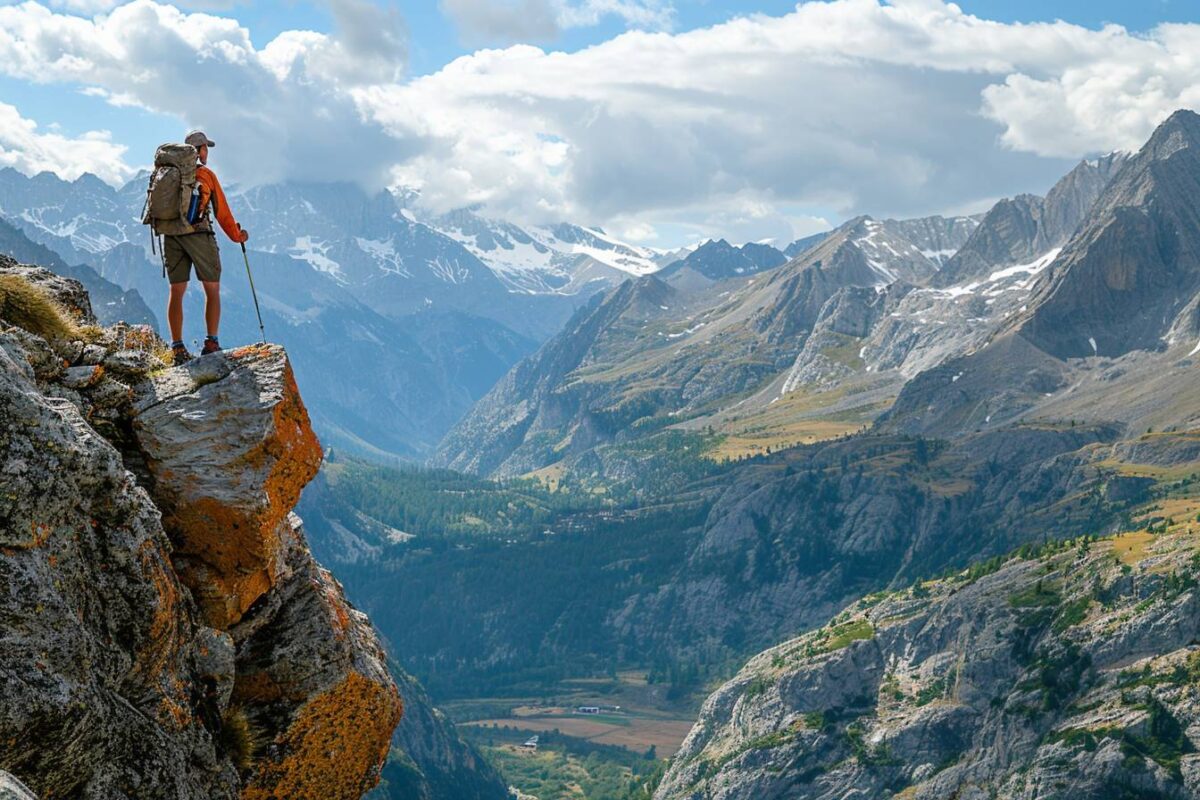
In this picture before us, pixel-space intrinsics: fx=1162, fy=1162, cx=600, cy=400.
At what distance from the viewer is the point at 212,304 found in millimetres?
25984

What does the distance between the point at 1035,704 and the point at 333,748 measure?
156 meters

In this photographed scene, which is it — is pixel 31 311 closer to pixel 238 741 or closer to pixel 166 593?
pixel 166 593

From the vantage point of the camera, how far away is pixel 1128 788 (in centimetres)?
13338

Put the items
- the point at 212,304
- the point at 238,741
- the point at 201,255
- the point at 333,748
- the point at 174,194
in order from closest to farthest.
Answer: the point at 238,741 < the point at 333,748 < the point at 174,194 < the point at 201,255 < the point at 212,304

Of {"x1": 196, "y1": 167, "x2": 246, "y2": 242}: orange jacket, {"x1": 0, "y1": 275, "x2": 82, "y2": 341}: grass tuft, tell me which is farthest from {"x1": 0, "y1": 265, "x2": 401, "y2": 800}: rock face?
{"x1": 196, "y1": 167, "x2": 246, "y2": 242}: orange jacket

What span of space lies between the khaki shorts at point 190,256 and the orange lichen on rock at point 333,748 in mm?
9424

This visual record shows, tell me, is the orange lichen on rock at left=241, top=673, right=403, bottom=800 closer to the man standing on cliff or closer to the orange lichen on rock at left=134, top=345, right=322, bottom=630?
the orange lichen on rock at left=134, top=345, right=322, bottom=630

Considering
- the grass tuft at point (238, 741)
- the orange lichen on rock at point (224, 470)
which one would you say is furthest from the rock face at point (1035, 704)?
the orange lichen on rock at point (224, 470)

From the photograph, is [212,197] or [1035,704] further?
[1035,704]

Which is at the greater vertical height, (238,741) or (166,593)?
(166,593)

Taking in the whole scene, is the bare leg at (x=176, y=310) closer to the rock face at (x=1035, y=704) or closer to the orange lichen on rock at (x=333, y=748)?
the orange lichen on rock at (x=333, y=748)

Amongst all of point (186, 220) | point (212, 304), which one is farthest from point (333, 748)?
point (186, 220)

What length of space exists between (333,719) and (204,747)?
415 cm

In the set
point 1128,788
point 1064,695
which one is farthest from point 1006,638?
point 1128,788
